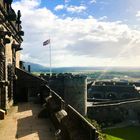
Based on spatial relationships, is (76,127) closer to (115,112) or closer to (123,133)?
(123,133)

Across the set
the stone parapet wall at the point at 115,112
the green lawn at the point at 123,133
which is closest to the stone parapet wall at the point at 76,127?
the green lawn at the point at 123,133

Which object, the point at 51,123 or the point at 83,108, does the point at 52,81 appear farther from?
the point at 51,123

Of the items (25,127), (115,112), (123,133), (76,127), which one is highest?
(76,127)

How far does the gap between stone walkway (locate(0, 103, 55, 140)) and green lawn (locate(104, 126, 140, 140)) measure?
19002mm

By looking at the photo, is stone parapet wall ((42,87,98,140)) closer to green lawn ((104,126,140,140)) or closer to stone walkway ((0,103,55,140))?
stone walkway ((0,103,55,140))

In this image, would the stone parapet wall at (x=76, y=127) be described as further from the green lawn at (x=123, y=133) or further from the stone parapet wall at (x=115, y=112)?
the stone parapet wall at (x=115, y=112)

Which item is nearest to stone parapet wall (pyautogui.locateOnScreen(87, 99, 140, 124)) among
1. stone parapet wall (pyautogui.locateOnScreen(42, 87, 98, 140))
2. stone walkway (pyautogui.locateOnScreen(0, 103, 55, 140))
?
stone walkway (pyautogui.locateOnScreen(0, 103, 55, 140))

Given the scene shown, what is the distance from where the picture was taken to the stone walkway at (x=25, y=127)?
1457cm

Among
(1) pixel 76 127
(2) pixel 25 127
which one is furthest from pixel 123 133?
(1) pixel 76 127

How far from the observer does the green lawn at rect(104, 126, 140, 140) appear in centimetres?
3794

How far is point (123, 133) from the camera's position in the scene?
1606 inches

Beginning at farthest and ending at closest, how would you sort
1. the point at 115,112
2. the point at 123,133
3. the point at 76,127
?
1. the point at 115,112
2. the point at 123,133
3. the point at 76,127

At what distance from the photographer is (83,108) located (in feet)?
134

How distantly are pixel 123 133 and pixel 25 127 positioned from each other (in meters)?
25.9
